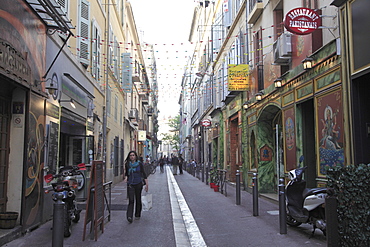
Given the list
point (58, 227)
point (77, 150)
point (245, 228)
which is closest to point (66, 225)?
point (58, 227)

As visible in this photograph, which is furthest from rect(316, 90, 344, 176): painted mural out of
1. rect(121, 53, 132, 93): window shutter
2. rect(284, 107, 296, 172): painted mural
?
rect(121, 53, 132, 93): window shutter

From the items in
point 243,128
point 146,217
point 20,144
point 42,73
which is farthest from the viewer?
point 243,128

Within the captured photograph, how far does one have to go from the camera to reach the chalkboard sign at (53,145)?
8.92 meters

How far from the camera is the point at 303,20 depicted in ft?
27.4

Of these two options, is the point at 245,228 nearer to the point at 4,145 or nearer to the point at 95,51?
the point at 4,145

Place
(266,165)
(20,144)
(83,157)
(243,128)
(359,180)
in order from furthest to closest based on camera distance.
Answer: (243,128), (266,165), (83,157), (20,144), (359,180)

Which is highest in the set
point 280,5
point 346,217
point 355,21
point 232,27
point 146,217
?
point 232,27

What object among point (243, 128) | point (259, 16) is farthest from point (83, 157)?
point (259, 16)

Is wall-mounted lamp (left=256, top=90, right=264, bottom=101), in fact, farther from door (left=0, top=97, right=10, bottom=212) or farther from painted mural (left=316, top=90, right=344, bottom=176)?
door (left=0, top=97, right=10, bottom=212)

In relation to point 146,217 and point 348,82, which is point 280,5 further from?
point 146,217

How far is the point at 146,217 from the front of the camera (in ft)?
30.5

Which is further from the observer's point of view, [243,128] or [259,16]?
[243,128]

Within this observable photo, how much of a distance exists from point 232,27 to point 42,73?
1328 cm

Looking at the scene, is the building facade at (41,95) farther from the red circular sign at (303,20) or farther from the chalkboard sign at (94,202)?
the red circular sign at (303,20)
